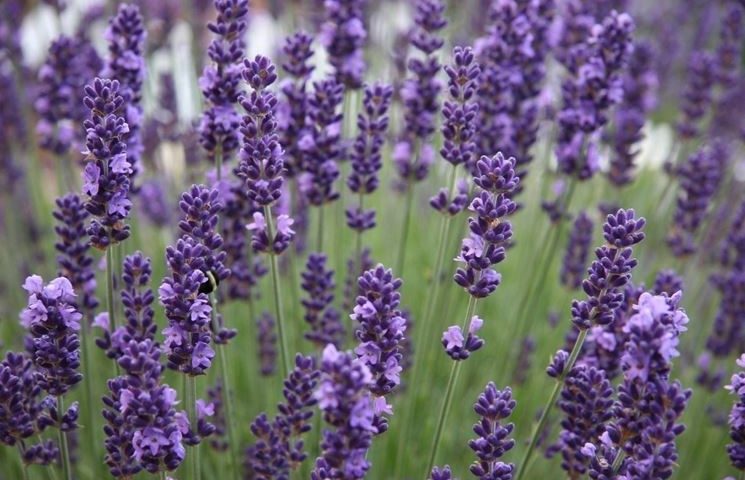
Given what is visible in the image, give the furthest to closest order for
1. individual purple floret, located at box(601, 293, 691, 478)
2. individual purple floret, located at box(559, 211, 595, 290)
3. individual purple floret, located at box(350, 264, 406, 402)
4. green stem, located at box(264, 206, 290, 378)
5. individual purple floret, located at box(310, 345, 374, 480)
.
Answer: individual purple floret, located at box(559, 211, 595, 290) → green stem, located at box(264, 206, 290, 378) → individual purple floret, located at box(350, 264, 406, 402) → individual purple floret, located at box(601, 293, 691, 478) → individual purple floret, located at box(310, 345, 374, 480)

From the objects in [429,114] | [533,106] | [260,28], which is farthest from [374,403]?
[260,28]

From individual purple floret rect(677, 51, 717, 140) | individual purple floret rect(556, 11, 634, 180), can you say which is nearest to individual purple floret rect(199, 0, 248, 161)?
individual purple floret rect(556, 11, 634, 180)

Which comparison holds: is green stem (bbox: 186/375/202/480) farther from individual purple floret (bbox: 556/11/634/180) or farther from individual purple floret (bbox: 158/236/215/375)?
individual purple floret (bbox: 556/11/634/180)

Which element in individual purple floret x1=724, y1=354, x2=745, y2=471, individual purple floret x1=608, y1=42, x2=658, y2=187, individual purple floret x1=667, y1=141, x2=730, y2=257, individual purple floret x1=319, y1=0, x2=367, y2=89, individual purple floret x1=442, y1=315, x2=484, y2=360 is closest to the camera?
individual purple floret x1=724, y1=354, x2=745, y2=471

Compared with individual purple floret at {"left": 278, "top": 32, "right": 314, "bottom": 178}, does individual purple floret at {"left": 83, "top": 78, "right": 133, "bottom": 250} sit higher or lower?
lower

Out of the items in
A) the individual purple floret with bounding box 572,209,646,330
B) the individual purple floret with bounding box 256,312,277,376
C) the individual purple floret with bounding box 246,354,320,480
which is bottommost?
the individual purple floret with bounding box 246,354,320,480

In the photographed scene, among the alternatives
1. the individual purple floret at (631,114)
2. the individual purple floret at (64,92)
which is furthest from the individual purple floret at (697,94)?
the individual purple floret at (64,92)

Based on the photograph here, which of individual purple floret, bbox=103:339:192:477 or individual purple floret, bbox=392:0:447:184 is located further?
individual purple floret, bbox=392:0:447:184
